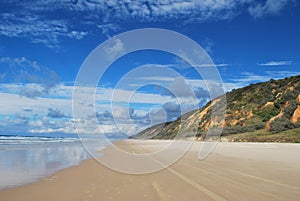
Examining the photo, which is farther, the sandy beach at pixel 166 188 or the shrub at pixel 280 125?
the shrub at pixel 280 125

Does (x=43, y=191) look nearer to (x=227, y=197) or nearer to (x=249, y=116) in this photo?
(x=227, y=197)

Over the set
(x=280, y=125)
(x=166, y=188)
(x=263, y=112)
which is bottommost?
(x=166, y=188)

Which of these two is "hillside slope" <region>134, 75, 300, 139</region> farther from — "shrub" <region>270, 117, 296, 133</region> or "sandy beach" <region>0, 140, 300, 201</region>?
"sandy beach" <region>0, 140, 300, 201</region>

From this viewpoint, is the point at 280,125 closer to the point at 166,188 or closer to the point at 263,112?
the point at 263,112

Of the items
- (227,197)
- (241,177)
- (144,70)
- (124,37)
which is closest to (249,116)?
(144,70)

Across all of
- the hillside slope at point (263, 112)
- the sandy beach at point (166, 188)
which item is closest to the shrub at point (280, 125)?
the hillside slope at point (263, 112)

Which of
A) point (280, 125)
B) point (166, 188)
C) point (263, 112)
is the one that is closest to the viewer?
point (166, 188)

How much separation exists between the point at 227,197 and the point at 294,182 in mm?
3403

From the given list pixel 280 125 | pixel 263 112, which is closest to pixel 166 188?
pixel 280 125

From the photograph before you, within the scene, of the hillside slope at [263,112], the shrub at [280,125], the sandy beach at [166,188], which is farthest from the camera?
the hillside slope at [263,112]

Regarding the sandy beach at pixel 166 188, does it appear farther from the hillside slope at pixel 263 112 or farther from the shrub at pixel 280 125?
the hillside slope at pixel 263 112

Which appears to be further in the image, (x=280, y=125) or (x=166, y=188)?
(x=280, y=125)

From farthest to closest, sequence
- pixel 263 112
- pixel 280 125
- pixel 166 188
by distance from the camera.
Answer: pixel 263 112 → pixel 280 125 → pixel 166 188

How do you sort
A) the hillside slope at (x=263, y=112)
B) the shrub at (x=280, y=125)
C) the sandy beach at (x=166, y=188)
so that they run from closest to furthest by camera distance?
the sandy beach at (x=166, y=188)
the shrub at (x=280, y=125)
the hillside slope at (x=263, y=112)
